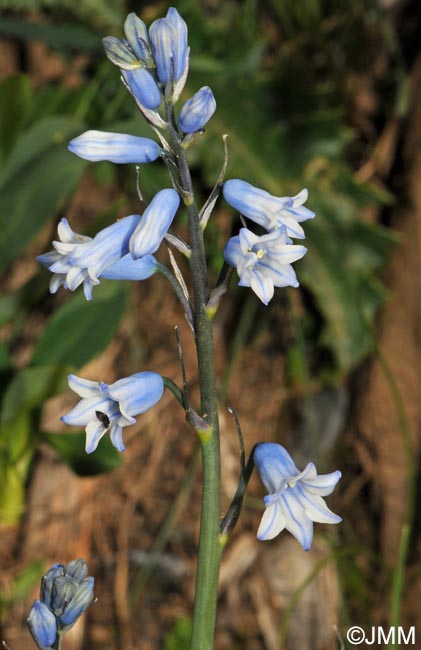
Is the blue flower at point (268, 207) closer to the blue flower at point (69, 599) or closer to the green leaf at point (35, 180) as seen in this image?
the blue flower at point (69, 599)

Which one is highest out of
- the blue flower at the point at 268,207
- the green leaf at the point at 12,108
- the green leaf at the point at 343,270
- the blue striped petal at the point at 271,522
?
the green leaf at the point at 12,108

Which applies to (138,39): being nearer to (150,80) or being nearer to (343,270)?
(150,80)

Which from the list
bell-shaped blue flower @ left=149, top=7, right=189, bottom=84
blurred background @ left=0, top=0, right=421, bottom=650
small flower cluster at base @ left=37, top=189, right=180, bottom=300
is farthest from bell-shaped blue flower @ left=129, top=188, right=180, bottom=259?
blurred background @ left=0, top=0, right=421, bottom=650

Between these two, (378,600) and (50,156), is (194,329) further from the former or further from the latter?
(378,600)

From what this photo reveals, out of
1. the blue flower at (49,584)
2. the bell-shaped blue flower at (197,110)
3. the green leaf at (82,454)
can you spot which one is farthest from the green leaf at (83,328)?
the bell-shaped blue flower at (197,110)

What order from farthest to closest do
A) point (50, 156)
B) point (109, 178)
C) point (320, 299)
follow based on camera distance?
point (109, 178) < point (320, 299) < point (50, 156)

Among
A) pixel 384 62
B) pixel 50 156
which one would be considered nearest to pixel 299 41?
pixel 384 62

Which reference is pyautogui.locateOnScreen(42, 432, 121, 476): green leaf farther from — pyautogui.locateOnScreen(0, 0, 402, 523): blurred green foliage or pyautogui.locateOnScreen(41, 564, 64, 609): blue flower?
pyautogui.locateOnScreen(41, 564, 64, 609): blue flower
